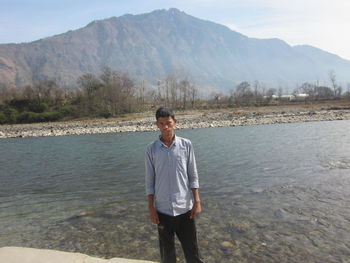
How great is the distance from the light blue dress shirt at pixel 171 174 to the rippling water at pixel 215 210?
6.80 feet

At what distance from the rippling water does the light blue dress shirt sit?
6.80 feet

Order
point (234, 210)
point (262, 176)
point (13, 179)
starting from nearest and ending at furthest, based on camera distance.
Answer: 1. point (234, 210)
2. point (262, 176)
3. point (13, 179)

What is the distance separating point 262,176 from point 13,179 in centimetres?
1057

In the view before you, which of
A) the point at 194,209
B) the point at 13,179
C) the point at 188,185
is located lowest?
the point at 13,179

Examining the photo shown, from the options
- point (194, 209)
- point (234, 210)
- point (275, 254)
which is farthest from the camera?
point (234, 210)

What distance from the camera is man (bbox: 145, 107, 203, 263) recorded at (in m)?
3.53

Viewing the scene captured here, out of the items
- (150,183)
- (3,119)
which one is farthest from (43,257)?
(3,119)

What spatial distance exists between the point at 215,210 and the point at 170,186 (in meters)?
4.35

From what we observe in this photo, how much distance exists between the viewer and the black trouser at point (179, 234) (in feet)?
11.8

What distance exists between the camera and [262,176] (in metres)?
11.1

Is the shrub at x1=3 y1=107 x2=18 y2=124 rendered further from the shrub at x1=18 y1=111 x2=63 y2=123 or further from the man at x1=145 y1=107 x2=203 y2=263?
the man at x1=145 y1=107 x2=203 y2=263

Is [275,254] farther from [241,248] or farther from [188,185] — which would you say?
[188,185]

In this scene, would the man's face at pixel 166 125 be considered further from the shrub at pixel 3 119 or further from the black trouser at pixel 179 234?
the shrub at pixel 3 119

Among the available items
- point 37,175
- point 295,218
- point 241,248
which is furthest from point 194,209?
point 37,175
